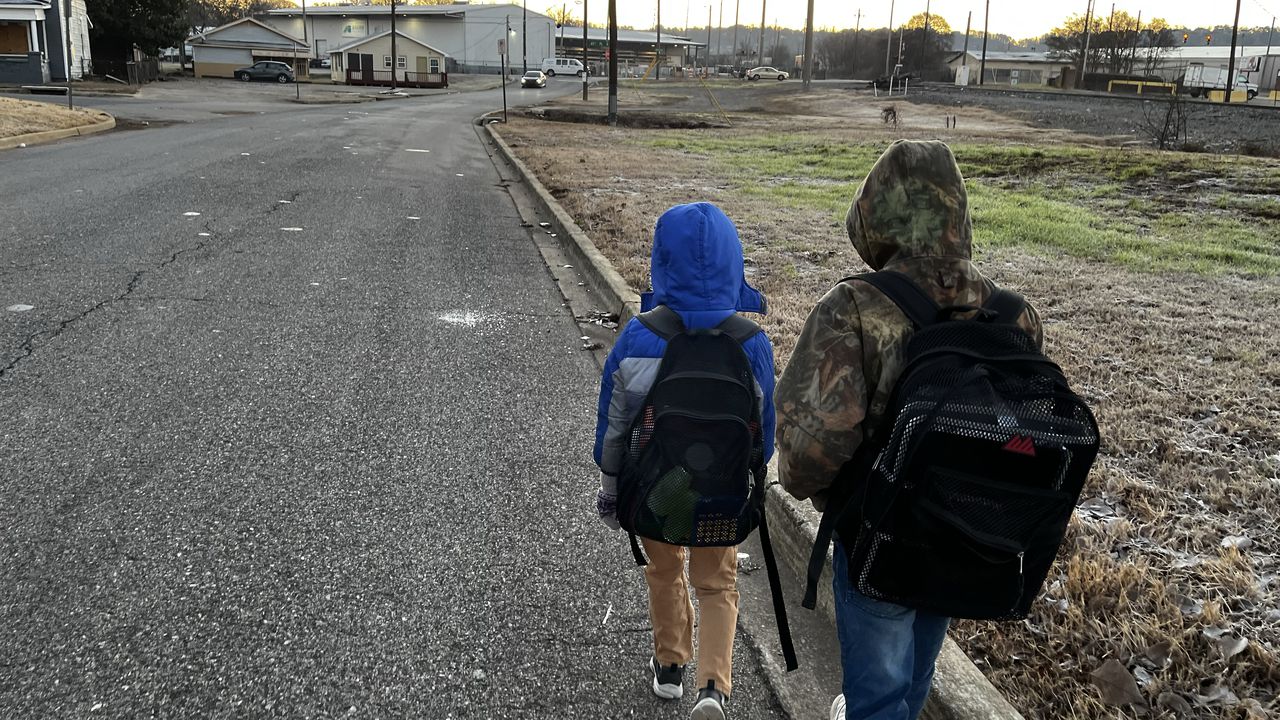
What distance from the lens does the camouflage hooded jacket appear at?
201 cm

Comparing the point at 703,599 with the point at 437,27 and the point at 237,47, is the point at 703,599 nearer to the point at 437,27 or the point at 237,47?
the point at 237,47

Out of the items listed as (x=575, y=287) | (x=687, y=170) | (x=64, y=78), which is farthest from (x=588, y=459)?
(x=64, y=78)

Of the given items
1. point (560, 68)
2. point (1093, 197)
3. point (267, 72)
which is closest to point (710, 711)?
point (1093, 197)

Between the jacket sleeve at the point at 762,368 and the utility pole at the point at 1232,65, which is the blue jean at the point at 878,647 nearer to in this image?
the jacket sleeve at the point at 762,368

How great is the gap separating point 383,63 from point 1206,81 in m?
57.0

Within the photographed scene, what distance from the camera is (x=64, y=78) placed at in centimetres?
4112

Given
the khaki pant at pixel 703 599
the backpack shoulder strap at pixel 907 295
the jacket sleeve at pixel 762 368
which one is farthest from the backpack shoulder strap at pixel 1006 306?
the khaki pant at pixel 703 599

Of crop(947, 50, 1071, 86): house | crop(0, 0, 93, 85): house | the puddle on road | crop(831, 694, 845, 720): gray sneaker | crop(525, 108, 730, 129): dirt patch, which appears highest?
crop(947, 50, 1071, 86): house

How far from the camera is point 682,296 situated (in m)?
2.37

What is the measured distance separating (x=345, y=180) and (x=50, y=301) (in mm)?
7276

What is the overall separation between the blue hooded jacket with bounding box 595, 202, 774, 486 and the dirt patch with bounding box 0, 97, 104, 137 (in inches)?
757

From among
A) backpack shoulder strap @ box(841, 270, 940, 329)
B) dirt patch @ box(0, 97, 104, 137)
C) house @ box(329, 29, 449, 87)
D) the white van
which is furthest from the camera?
the white van

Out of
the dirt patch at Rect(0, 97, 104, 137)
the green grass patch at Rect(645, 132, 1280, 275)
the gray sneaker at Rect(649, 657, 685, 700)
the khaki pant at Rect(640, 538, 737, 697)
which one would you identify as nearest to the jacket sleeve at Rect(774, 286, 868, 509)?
the khaki pant at Rect(640, 538, 737, 697)

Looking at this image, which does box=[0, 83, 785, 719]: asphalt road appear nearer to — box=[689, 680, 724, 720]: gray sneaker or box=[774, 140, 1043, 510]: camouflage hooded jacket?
box=[689, 680, 724, 720]: gray sneaker
